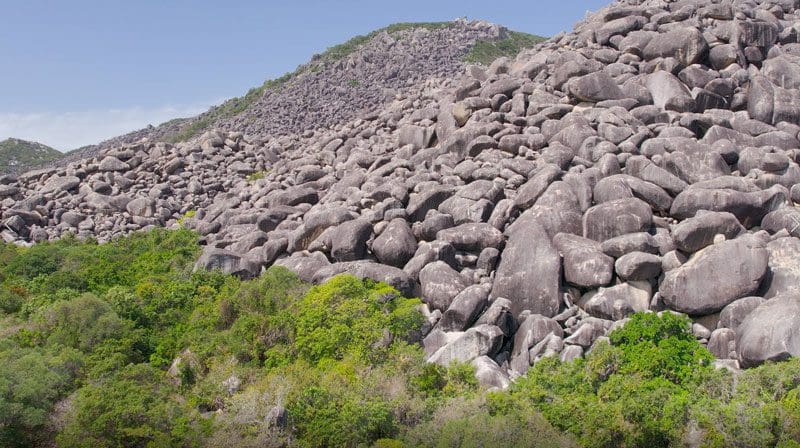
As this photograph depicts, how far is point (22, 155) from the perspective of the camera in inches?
2862

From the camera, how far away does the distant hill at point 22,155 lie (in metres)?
67.2

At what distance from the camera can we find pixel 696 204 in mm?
20375

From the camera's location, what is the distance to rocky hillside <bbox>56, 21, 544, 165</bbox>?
55.8 meters

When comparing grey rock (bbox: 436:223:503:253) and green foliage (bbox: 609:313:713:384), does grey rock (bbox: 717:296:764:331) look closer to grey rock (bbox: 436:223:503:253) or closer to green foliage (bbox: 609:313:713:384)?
green foliage (bbox: 609:313:713:384)

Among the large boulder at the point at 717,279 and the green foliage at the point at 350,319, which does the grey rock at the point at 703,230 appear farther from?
the green foliage at the point at 350,319

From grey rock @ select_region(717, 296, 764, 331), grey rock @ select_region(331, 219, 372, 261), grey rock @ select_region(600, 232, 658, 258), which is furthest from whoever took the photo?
grey rock @ select_region(331, 219, 372, 261)

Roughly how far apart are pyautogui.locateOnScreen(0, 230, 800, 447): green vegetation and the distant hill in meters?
51.6

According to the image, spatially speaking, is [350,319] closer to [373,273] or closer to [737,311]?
[373,273]

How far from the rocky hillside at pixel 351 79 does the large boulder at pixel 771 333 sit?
3862 centimetres

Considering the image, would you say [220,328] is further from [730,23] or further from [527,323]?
[730,23]

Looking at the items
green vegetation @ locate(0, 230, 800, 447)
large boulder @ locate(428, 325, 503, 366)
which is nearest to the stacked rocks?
green vegetation @ locate(0, 230, 800, 447)

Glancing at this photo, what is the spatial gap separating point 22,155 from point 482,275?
223 feet

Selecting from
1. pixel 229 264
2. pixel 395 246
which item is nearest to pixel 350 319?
pixel 395 246

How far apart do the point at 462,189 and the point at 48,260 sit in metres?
17.6
